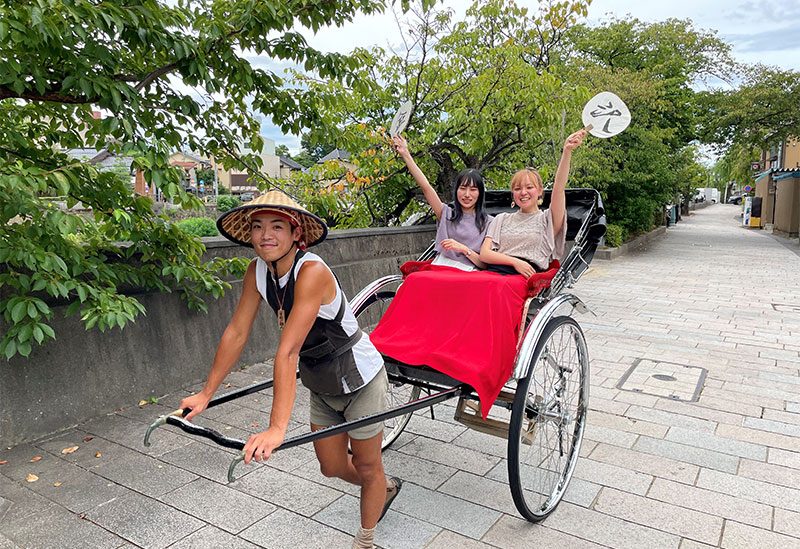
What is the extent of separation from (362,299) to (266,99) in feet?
5.77

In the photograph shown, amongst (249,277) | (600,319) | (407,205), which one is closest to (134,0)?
(249,277)

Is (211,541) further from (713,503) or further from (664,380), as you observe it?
(664,380)

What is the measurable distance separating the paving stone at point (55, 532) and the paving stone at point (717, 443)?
139 inches

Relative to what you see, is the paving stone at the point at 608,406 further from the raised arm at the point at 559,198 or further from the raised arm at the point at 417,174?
the raised arm at the point at 417,174

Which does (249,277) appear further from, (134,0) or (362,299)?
(134,0)

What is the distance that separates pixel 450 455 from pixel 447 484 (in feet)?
1.25

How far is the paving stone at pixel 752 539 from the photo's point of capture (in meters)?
2.71

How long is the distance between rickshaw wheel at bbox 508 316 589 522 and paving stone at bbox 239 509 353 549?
90cm

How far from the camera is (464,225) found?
4090 millimetres

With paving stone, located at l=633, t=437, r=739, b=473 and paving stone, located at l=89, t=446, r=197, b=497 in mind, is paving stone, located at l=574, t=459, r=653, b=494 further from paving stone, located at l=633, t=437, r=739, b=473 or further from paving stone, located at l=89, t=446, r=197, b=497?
paving stone, located at l=89, t=446, r=197, b=497

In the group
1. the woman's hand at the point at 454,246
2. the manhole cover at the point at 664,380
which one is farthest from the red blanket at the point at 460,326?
the manhole cover at the point at 664,380

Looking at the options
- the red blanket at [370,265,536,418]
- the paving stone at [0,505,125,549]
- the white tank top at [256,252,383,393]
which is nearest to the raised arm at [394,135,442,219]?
the red blanket at [370,265,536,418]

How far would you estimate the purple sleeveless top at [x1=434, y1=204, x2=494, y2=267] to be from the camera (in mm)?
3973

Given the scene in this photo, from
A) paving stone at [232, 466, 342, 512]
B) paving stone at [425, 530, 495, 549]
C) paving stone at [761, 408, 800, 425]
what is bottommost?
paving stone at [761, 408, 800, 425]
